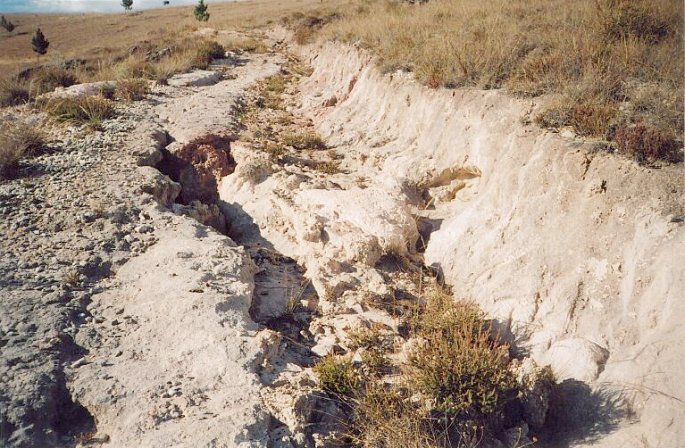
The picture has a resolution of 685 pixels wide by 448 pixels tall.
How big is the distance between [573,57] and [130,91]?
11.3 meters

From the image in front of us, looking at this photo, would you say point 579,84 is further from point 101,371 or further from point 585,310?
point 101,371

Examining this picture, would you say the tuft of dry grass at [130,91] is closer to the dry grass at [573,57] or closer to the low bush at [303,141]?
the low bush at [303,141]

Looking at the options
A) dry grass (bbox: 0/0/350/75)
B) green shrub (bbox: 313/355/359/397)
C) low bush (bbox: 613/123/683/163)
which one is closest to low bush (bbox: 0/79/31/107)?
green shrub (bbox: 313/355/359/397)

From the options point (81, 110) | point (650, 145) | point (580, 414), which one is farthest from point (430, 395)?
point (81, 110)

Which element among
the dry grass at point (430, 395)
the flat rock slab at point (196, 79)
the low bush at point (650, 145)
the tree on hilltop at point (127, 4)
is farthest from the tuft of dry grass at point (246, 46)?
the tree on hilltop at point (127, 4)

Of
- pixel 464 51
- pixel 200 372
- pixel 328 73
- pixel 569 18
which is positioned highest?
pixel 569 18

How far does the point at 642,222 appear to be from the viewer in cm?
462

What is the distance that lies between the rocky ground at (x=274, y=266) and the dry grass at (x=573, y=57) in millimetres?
527

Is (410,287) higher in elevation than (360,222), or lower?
lower

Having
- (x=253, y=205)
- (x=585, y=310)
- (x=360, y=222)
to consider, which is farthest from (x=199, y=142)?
(x=585, y=310)

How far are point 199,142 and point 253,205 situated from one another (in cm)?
249

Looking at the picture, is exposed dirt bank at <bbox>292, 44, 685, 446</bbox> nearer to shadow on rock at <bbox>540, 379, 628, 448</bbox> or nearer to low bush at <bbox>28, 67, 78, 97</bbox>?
shadow on rock at <bbox>540, 379, 628, 448</bbox>

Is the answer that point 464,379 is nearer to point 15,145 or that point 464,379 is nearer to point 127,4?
point 15,145

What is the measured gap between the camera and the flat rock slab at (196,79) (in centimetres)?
1428
